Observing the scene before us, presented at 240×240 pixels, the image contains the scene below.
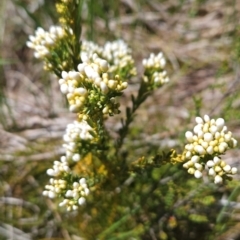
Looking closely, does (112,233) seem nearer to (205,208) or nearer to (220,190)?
(205,208)

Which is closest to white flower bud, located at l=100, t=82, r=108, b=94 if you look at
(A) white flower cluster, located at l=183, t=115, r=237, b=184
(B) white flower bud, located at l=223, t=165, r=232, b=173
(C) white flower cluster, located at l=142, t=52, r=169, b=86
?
(A) white flower cluster, located at l=183, t=115, r=237, b=184

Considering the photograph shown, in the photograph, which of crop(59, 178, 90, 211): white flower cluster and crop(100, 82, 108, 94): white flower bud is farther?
crop(59, 178, 90, 211): white flower cluster

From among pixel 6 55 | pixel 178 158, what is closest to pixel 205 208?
pixel 178 158

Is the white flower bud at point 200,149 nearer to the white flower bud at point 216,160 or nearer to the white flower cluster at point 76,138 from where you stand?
the white flower bud at point 216,160

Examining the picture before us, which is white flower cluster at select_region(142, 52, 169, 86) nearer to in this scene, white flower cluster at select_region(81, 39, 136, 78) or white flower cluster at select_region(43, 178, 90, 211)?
white flower cluster at select_region(81, 39, 136, 78)

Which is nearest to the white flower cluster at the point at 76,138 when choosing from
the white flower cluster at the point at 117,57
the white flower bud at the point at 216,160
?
the white flower cluster at the point at 117,57

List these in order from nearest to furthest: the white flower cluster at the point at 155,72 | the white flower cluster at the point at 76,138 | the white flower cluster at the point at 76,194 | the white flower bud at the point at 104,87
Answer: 1. the white flower bud at the point at 104,87
2. the white flower cluster at the point at 76,194
3. the white flower cluster at the point at 76,138
4. the white flower cluster at the point at 155,72
